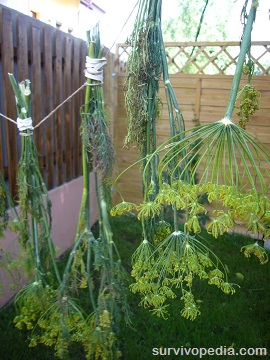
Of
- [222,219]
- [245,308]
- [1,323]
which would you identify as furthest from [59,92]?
[222,219]

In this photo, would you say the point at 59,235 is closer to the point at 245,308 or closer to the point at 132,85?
the point at 245,308

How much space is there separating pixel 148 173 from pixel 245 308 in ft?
7.01

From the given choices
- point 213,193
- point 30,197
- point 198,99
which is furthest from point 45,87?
point 213,193

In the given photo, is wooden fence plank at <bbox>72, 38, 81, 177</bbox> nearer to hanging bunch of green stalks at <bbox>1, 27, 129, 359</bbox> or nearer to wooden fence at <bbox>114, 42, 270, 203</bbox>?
wooden fence at <bbox>114, 42, 270, 203</bbox>

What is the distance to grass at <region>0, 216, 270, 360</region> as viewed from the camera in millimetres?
2105

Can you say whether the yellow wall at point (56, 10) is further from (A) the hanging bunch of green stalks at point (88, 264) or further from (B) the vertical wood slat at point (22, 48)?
(A) the hanging bunch of green stalks at point (88, 264)

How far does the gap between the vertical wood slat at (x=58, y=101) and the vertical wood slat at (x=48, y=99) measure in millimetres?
101

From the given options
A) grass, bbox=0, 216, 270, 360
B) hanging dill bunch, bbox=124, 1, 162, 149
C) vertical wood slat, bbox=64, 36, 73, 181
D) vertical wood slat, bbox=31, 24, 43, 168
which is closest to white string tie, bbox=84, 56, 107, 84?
hanging dill bunch, bbox=124, 1, 162, 149

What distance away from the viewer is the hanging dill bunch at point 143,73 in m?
0.91

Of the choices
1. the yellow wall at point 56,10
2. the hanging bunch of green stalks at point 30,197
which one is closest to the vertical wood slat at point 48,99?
the hanging bunch of green stalks at point 30,197

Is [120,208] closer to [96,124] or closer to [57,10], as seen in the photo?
[96,124]

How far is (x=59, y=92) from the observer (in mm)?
3047

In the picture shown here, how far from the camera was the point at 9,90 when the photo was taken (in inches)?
91.0

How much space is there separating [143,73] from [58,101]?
2250 mm
